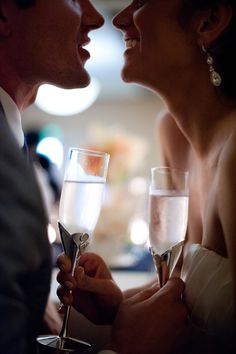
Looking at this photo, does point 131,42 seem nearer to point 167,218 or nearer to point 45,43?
point 45,43

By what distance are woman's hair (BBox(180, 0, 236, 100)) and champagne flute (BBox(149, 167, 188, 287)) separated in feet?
0.96

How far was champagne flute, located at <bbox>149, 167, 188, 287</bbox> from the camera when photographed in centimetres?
112

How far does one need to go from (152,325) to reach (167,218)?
22cm

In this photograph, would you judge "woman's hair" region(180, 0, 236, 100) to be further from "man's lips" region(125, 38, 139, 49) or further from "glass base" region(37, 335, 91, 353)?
"glass base" region(37, 335, 91, 353)

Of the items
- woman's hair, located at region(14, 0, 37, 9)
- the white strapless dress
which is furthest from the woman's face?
the white strapless dress

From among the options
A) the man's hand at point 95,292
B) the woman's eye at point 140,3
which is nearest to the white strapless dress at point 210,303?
the man's hand at point 95,292

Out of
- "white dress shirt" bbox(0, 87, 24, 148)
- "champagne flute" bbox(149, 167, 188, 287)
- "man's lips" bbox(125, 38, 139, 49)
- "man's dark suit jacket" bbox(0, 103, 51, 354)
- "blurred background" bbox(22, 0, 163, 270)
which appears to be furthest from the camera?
"blurred background" bbox(22, 0, 163, 270)

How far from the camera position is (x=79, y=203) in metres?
1.06

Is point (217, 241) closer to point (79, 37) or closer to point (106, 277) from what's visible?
point (106, 277)

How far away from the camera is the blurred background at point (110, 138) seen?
279 centimetres

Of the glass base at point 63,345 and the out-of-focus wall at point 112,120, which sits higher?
the out-of-focus wall at point 112,120

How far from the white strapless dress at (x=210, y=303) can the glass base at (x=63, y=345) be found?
0.24m

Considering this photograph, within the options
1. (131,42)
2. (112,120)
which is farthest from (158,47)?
(112,120)

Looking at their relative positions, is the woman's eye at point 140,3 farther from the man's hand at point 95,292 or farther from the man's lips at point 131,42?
the man's hand at point 95,292
